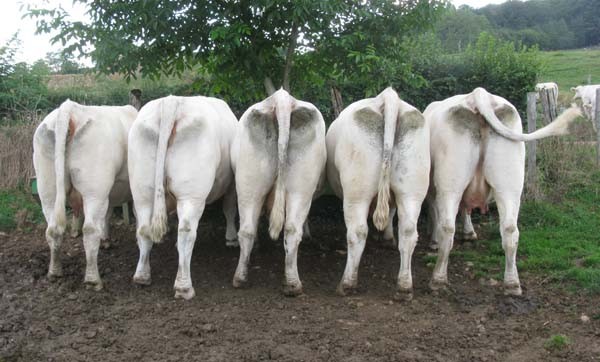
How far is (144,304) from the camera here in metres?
5.48

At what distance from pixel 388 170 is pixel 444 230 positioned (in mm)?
995

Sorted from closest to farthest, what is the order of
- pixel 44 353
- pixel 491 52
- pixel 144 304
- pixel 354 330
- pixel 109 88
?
1. pixel 44 353
2. pixel 354 330
3. pixel 144 304
4. pixel 491 52
5. pixel 109 88

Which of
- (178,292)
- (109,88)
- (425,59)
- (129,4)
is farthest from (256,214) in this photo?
(109,88)

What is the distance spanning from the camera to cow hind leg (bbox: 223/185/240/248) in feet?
24.0

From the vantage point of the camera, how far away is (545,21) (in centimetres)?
6575

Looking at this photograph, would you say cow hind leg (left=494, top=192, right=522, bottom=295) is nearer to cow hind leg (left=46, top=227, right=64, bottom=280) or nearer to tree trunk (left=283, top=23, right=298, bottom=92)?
tree trunk (left=283, top=23, right=298, bottom=92)

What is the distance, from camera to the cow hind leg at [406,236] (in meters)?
5.54

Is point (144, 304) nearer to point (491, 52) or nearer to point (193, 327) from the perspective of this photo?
point (193, 327)

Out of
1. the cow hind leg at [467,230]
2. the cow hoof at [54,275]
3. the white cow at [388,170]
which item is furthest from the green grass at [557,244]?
the cow hoof at [54,275]

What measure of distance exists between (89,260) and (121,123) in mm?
1714

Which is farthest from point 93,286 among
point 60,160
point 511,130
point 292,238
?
point 511,130

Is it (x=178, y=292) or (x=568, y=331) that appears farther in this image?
(x=178, y=292)

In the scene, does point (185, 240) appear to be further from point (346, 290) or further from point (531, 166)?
point (531, 166)

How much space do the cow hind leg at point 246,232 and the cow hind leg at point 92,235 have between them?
152 centimetres
